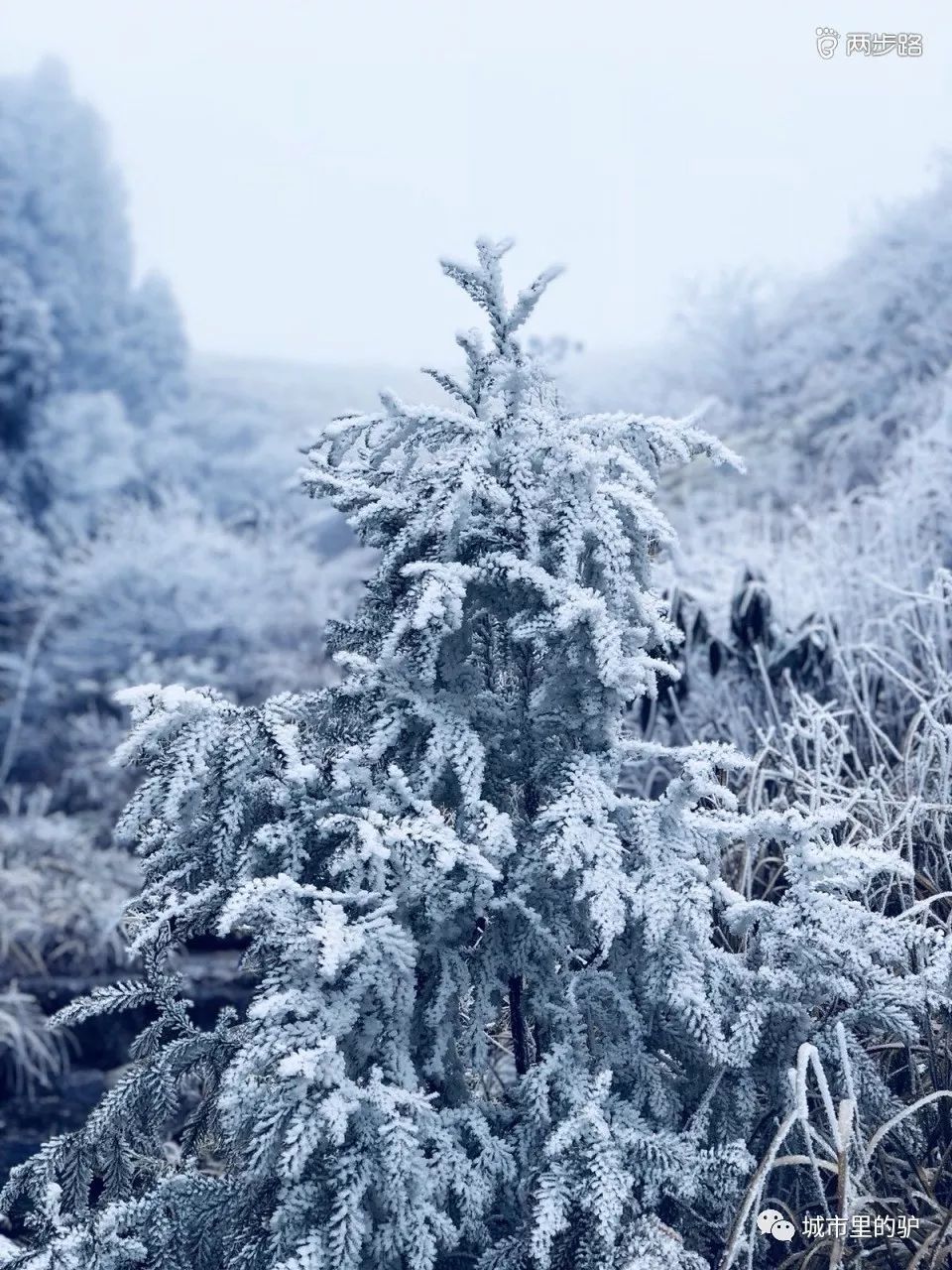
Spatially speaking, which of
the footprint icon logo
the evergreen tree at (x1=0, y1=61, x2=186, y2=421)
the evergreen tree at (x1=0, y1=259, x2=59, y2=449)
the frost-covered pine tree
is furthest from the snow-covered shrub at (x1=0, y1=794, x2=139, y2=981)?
the evergreen tree at (x1=0, y1=61, x2=186, y2=421)

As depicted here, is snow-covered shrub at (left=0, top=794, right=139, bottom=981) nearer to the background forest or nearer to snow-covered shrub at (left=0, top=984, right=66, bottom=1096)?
the background forest

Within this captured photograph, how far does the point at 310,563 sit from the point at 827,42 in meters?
4.77

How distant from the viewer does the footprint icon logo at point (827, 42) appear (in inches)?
99.1

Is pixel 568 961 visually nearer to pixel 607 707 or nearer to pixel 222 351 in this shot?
pixel 607 707

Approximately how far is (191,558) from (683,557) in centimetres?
349

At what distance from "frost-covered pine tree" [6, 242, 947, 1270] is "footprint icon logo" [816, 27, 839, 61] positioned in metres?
1.48

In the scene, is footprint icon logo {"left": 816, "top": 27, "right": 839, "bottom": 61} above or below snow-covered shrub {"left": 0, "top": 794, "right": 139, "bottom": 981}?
above

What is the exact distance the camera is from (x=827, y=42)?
2.57 m

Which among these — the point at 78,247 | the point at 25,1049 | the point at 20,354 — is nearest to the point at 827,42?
the point at 25,1049

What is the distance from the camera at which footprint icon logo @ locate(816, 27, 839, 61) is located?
2516 mm

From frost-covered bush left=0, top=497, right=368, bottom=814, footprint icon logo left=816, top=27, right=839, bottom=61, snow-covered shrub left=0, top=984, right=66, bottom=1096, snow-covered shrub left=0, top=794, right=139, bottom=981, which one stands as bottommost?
snow-covered shrub left=0, top=984, right=66, bottom=1096

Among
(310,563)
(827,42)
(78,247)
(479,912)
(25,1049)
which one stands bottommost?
(25,1049)

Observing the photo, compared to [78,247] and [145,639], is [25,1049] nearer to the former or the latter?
[145,639]

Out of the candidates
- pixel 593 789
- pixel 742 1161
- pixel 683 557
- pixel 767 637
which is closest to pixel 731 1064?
pixel 742 1161
